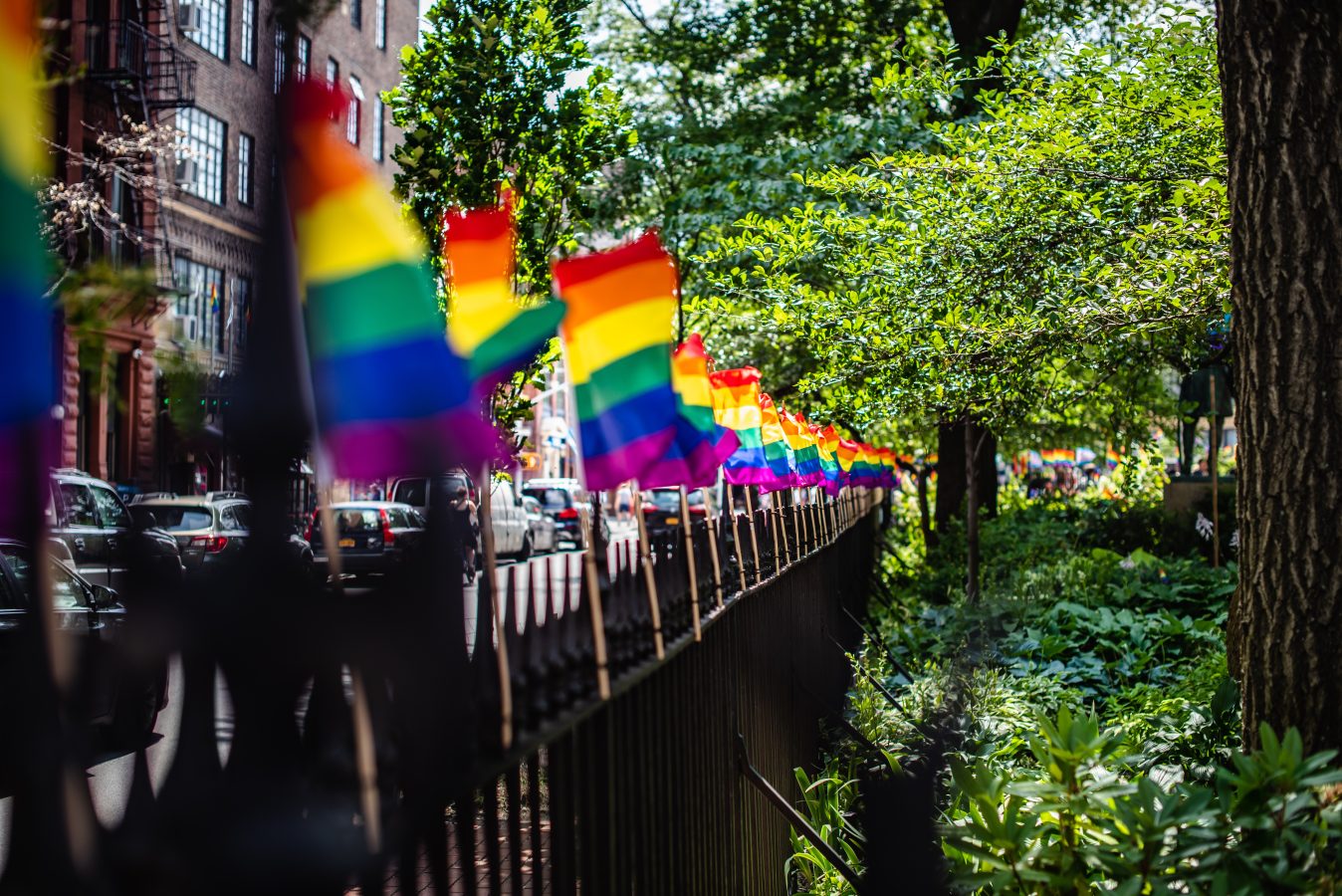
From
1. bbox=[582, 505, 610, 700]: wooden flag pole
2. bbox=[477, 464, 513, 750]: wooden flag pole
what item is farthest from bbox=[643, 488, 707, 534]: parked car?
bbox=[477, 464, 513, 750]: wooden flag pole

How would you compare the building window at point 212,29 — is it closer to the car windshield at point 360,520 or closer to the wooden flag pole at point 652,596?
the car windshield at point 360,520

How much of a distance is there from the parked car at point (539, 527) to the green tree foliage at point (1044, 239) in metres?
23.8

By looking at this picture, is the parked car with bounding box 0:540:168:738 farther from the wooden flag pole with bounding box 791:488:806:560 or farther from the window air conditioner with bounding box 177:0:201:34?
the window air conditioner with bounding box 177:0:201:34

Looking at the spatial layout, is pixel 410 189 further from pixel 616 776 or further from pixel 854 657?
pixel 616 776

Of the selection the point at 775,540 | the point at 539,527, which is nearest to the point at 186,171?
the point at 539,527

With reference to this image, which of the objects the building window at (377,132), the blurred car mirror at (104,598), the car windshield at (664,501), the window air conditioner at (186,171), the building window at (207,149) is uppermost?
the building window at (377,132)

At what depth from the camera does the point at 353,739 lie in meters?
2.14

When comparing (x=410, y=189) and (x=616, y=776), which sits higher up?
(x=410, y=189)

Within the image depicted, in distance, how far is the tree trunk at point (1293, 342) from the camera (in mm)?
4305

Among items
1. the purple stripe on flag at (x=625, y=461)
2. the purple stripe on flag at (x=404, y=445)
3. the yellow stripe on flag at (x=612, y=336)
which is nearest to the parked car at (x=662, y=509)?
the purple stripe on flag at (x=625, y=461)

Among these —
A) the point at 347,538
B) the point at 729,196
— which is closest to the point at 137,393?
the point at 347,538

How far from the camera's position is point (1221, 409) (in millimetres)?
17406

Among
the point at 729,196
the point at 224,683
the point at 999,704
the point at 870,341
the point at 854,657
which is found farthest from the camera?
the point at 729,196

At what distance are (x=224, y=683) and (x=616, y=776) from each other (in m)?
1.57
